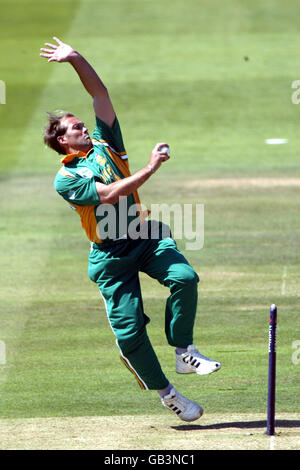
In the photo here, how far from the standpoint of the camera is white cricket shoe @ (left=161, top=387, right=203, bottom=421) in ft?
25.4

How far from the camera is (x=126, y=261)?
306 inches

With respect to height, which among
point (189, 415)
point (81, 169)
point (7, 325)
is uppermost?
point (81, 169)

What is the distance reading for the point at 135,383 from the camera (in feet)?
30.1

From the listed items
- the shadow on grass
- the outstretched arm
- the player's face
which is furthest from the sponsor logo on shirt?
the shadow on grass

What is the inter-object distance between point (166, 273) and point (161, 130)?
13.7 meters

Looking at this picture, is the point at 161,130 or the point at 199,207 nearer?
the point at 199,207

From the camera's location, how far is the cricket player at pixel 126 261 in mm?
7688

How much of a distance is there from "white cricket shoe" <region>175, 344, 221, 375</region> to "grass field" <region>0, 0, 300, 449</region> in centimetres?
45

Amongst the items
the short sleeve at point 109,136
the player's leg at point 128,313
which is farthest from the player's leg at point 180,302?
the short sleeve at point 109,136

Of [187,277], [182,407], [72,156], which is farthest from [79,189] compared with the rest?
[182,407]

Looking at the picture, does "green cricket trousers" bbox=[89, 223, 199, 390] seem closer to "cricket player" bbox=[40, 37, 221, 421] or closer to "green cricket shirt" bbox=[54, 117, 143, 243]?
"cricket player" bbox=[40, 37, 221, 421]

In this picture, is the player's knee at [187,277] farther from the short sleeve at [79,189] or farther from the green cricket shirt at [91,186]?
the short sleeve at [79,189]

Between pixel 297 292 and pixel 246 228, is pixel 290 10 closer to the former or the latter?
pixel 246 228

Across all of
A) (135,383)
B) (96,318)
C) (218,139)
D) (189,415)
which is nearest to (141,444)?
(189,415)
